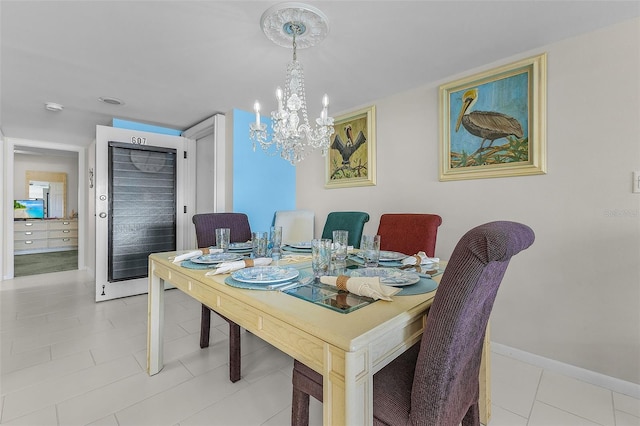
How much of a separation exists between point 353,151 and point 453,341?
254 cm

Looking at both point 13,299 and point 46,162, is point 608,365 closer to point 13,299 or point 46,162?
point 13,299

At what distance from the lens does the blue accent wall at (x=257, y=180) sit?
321 centimetres

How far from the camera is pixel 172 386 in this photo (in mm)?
1677

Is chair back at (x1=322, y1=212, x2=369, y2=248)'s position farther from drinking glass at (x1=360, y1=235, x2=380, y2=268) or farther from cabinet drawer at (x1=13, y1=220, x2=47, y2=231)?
cabinet drawer at (x1=13, y1=220, x2=47, y2=231)

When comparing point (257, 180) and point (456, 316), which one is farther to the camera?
point (257, 180)

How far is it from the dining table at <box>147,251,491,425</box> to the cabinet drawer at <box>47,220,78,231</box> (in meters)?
7.46

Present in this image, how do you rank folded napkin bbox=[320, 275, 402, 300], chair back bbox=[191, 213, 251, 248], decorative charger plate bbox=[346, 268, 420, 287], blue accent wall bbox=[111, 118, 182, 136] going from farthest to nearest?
blue accent wall bbox=[111, 118, 182, 136] → chair back bbox=[191, 213, 251, 248] → decorative charger plate bbox=[346, 268, 420, 287] → folded napkin bbox=[320, 275, 402, 300]

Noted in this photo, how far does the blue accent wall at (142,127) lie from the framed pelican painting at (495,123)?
3.44 m

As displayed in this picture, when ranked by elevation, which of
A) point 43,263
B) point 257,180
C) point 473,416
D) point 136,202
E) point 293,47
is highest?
point 293,47

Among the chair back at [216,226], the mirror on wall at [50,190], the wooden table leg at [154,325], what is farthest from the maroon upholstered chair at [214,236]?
the mirror on wall at [50,190]

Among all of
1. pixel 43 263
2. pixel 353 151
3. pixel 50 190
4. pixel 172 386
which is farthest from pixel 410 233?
pixel 50 190

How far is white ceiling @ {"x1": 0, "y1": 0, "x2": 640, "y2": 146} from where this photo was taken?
1.56m

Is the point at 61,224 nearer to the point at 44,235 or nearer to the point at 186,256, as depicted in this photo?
the point at 44,235

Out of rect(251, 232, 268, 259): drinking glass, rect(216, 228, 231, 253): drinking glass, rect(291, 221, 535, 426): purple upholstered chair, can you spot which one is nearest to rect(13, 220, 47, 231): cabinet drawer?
rect(216, 228, 231, 253): drinking glass
